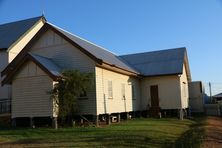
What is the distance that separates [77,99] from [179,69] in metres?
11.9

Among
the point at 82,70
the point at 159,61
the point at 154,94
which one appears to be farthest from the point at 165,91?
the point at 82,70

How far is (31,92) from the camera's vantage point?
21250 millimetres

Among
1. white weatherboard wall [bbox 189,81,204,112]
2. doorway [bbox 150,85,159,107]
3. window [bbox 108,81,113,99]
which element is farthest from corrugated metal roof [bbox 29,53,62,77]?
→ white weatherboard wall [bbox 189,81,204,112]

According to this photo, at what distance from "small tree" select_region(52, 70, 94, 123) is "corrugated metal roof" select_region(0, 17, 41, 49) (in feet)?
39.4

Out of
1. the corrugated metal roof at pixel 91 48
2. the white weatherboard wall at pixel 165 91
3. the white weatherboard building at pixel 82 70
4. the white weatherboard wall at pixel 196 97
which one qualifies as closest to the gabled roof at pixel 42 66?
the white weatherboard building at pixel 82 70

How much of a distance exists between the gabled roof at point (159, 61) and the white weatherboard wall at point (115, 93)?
1.94 meters

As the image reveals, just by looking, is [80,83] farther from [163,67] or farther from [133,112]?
[163,67]

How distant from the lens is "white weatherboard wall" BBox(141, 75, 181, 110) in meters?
30.6

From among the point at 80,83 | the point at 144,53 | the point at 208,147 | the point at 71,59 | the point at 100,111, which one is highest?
the point at 144,53

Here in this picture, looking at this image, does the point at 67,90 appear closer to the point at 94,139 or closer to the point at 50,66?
the point at 50,66

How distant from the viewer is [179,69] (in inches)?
1204

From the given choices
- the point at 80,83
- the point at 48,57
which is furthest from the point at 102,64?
the point at 48,57

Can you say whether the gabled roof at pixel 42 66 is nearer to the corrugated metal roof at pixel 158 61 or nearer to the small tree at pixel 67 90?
the small tree at pixel 67 90

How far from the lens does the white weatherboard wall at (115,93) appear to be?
2277cm
